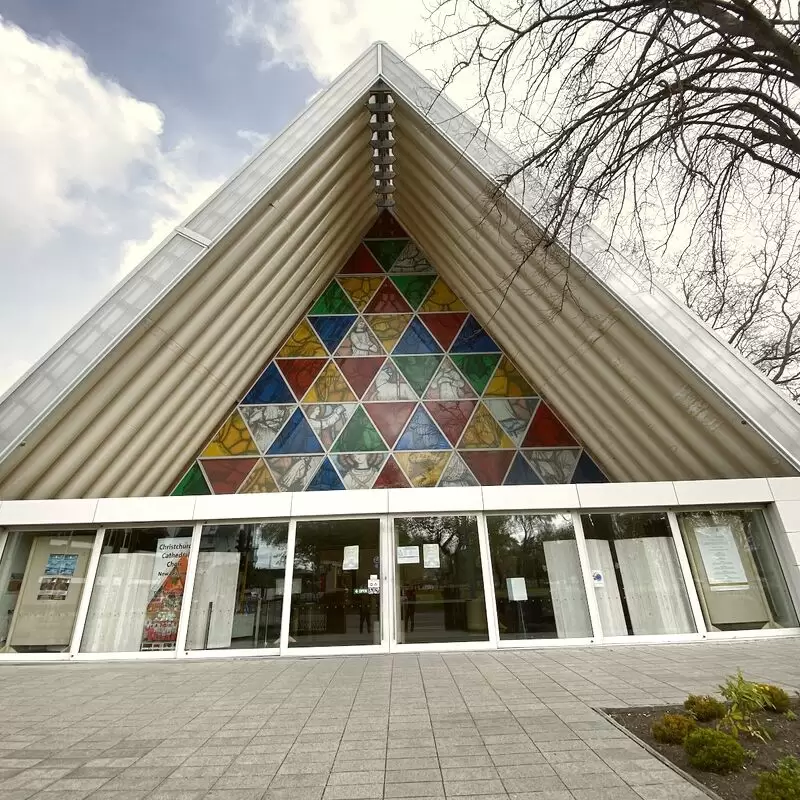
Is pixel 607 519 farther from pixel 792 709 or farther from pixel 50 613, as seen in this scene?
pixel 50 613

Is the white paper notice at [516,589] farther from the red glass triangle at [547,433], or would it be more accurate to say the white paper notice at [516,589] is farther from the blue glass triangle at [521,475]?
the red glass triangle at [547,433]

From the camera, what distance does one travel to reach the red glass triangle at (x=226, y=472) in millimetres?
11125

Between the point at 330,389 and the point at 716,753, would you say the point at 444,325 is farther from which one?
the point at 716,753

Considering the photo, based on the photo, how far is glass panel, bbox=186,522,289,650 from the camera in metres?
7.84

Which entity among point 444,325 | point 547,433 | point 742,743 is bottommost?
point 742,743

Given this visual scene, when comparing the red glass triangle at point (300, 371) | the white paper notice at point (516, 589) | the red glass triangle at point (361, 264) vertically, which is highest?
the red glass triangle at point (361, 264)

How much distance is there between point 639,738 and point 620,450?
764cm

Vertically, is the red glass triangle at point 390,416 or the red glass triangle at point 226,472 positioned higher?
the red glass triangle at point 390,416

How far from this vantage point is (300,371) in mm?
12414

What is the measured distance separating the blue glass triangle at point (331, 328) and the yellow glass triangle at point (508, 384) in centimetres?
387

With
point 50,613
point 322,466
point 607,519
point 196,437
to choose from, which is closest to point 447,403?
point 322,466

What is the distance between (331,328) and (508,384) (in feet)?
15.2

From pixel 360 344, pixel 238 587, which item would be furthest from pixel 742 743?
pixel 360 344

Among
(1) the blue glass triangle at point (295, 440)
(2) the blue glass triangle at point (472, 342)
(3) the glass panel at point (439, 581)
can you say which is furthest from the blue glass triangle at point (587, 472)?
(1) the blue glass triangle at point (295, 440)
